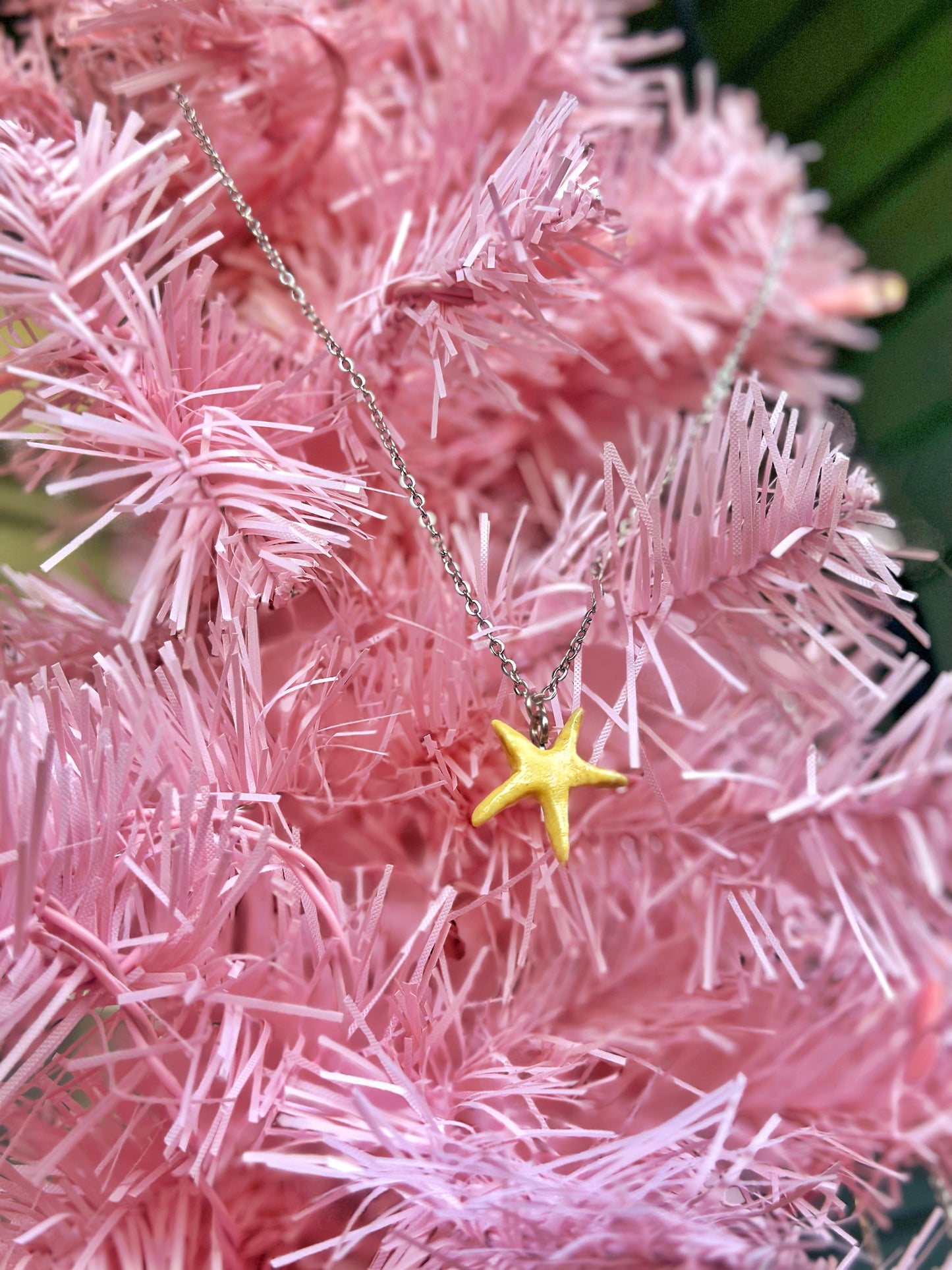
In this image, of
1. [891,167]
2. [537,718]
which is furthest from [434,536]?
[891,167]

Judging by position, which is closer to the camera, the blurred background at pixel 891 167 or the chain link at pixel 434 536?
the chain link at pixel 434 536

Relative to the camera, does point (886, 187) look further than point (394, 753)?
Yes

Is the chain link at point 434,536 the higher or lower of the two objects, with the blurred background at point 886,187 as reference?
lower

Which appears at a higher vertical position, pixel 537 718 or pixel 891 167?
pixel 891 167

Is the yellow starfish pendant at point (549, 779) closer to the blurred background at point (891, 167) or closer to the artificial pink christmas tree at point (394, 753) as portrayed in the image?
the artificial pink christmas tree at point (394, 753)

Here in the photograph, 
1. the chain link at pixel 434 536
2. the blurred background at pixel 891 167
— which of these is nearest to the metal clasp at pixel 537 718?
the chain link at pixel 434 536

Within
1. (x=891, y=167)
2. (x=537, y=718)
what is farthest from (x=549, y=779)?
(x=891, y=167)

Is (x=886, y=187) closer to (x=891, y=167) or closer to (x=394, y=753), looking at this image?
(x=891, y=167)
